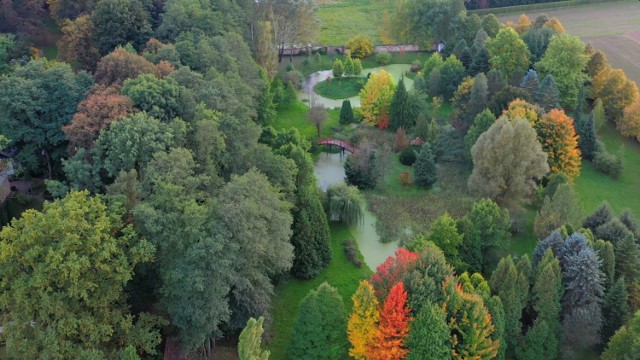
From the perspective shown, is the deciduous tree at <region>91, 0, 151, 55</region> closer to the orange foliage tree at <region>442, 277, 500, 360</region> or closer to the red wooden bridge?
the red wooden bridge

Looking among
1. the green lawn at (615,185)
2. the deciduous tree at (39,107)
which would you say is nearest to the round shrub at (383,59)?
the green lawn at (615,185)

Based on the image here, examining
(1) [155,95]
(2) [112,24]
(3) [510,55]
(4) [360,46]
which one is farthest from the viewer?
(4) [360,46]

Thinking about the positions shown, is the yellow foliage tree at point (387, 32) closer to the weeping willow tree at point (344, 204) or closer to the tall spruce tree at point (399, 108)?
the tall spruce tree at point (399, 108)

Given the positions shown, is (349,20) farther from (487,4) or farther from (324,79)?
(324,79)

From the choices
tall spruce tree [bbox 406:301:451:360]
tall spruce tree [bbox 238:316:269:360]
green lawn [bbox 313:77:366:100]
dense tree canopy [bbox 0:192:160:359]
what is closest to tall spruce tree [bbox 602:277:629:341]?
tall spruce tree [bbox 406:301:451:360]

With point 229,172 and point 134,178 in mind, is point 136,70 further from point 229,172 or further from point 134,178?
point 134,178

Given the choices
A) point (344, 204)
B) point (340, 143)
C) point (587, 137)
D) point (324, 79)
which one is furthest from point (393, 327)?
point (324, 79)
